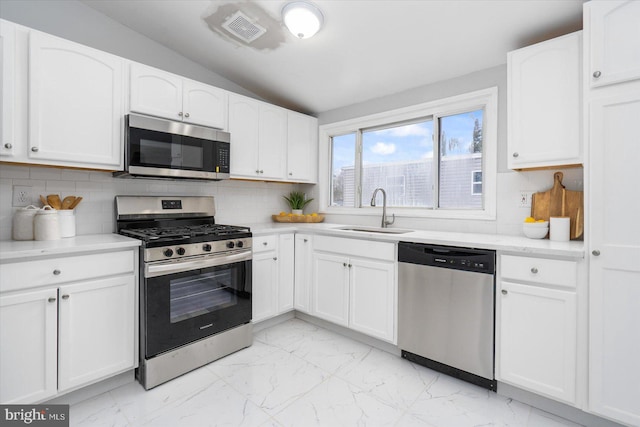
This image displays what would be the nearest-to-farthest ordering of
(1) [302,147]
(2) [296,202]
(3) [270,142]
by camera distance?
(3) [270,142] < (1) [302,147] < (2) [296,202]

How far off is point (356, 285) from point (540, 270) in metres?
1.32

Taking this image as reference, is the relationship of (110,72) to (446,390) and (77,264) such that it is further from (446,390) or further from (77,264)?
(446,390)

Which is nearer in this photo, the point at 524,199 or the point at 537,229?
the point at 537,229

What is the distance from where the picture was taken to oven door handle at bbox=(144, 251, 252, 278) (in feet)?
6.53

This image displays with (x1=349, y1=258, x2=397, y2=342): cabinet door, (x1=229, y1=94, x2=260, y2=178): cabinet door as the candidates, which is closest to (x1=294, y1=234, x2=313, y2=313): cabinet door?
(x1=349, y1=258, x2=397, y2=342): cabinet door

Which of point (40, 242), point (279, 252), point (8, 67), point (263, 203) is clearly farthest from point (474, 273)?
point (8, 67)

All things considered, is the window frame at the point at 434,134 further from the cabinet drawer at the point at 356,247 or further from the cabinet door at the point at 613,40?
the cabinet door at the point at 613,40

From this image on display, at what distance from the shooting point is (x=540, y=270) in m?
1.76

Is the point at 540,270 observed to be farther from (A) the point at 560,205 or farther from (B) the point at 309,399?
(B) the point at 309,399

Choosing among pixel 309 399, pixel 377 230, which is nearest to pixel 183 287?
pixel 309 399

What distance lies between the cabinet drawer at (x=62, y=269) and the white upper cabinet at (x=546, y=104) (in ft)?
8.89

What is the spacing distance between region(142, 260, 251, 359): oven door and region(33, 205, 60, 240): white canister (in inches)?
27.1

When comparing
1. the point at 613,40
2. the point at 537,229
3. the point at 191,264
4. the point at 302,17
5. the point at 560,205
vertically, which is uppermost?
the point at 302,17

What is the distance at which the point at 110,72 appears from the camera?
2127 millimetres
